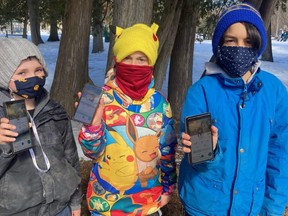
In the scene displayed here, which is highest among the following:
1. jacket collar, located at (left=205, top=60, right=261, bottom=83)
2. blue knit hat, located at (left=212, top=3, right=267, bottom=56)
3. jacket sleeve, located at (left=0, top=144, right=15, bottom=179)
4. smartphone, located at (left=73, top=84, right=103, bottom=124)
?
blue knit hat, located at (left=212, top=3, right=267, bottom=56)

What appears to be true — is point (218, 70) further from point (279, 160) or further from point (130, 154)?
point (130, 154)

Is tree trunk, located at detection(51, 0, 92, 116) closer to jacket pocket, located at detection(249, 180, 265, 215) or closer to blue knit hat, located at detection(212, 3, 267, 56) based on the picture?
blue knit hat, located at detection(212, 3, 267, 56)

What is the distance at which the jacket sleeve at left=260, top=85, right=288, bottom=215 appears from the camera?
2.13 metres

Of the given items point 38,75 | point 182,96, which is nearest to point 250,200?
point 38,75

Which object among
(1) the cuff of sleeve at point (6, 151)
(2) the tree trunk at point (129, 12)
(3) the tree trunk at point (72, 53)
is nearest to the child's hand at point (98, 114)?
(1) the cuff of sleeve at point (6, 151)

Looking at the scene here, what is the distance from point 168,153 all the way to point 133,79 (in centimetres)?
56

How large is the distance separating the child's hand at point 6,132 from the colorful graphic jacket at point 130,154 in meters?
0.51

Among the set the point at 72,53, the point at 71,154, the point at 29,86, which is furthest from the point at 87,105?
the point at 72,53

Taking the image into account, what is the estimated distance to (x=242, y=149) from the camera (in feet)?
6.71

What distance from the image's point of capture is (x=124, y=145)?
7.63 feet

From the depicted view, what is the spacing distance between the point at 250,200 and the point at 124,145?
83cm

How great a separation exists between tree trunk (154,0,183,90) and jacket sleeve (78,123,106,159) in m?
3.59

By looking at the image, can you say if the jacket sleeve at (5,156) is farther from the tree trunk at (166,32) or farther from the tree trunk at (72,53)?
the tree trunk at (72,53)

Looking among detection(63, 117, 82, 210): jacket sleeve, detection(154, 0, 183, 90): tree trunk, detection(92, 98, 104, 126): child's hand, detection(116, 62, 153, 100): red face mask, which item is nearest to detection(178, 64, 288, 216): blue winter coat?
detection(116, 62, 153, 100): red face mask
